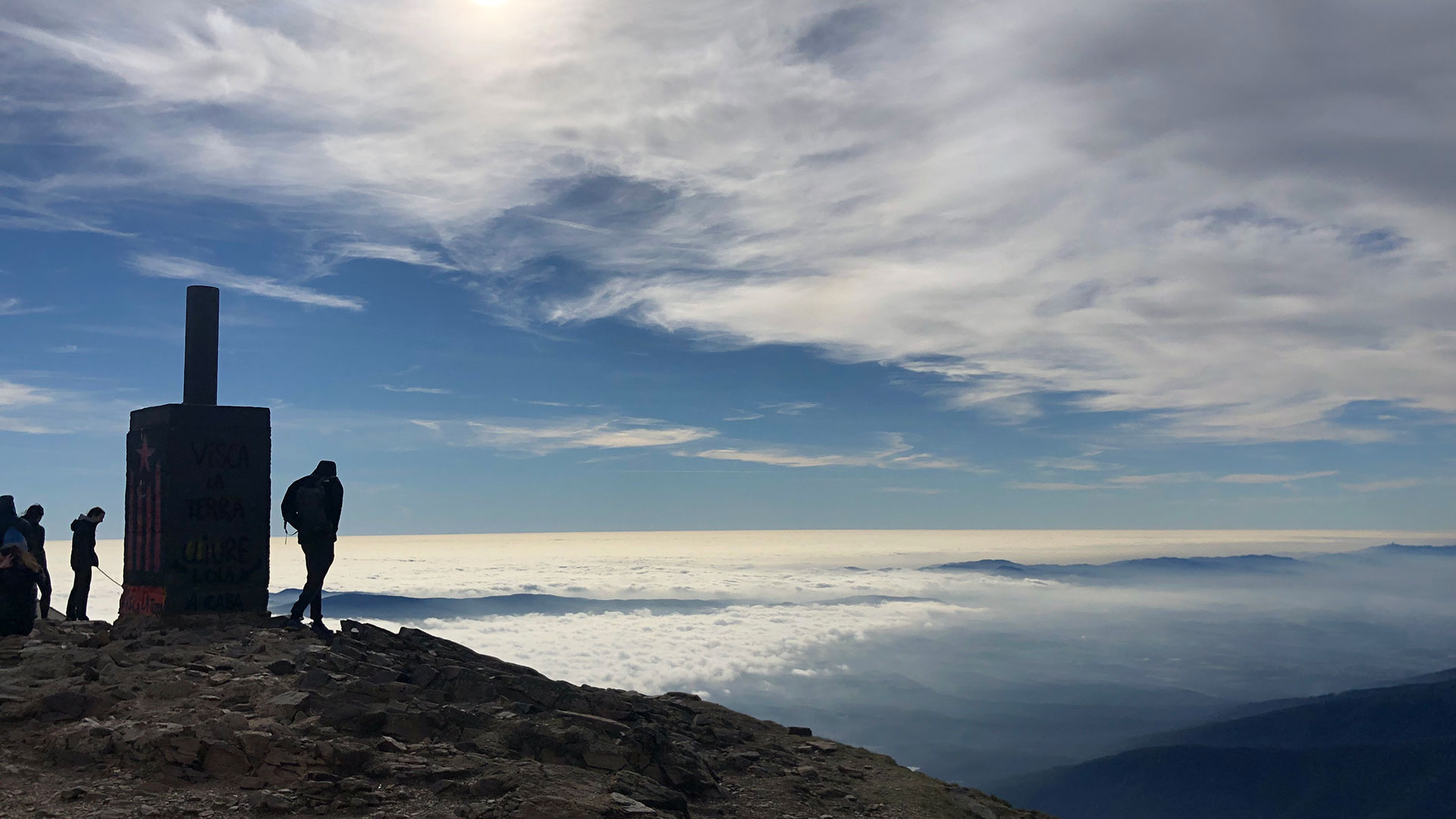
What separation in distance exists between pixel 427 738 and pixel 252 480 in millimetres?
9975

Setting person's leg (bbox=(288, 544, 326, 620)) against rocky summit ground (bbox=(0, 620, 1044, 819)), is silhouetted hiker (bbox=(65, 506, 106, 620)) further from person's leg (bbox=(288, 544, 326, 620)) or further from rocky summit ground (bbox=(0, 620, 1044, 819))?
person's leg (bbox=(288, 544, 326, 620))

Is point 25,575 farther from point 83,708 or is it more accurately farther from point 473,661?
point 473,661

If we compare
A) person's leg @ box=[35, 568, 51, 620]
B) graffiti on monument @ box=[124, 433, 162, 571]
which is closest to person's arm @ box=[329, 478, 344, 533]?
graffiti on monument @ box=[124, 433, 162, 571]

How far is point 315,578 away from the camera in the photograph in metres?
18.6

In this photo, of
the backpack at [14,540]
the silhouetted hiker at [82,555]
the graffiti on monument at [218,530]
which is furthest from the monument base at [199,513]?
the silhouetted hiker at [82,555]

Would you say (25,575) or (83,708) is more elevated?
(25,575)

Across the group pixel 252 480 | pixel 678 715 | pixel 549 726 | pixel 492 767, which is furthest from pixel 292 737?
pixel 252 480

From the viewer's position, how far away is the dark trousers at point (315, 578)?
18.4m

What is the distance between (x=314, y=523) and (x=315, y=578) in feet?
4.02

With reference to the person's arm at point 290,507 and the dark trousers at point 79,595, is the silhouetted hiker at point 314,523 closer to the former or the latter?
the person's arm at point 290,507

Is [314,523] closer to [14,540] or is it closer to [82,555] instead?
[14,540]

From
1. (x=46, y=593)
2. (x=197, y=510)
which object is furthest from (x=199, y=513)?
(x=46, y=593)

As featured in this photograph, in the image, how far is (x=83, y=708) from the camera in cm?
1261

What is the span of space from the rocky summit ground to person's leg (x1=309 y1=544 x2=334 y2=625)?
129 cm
